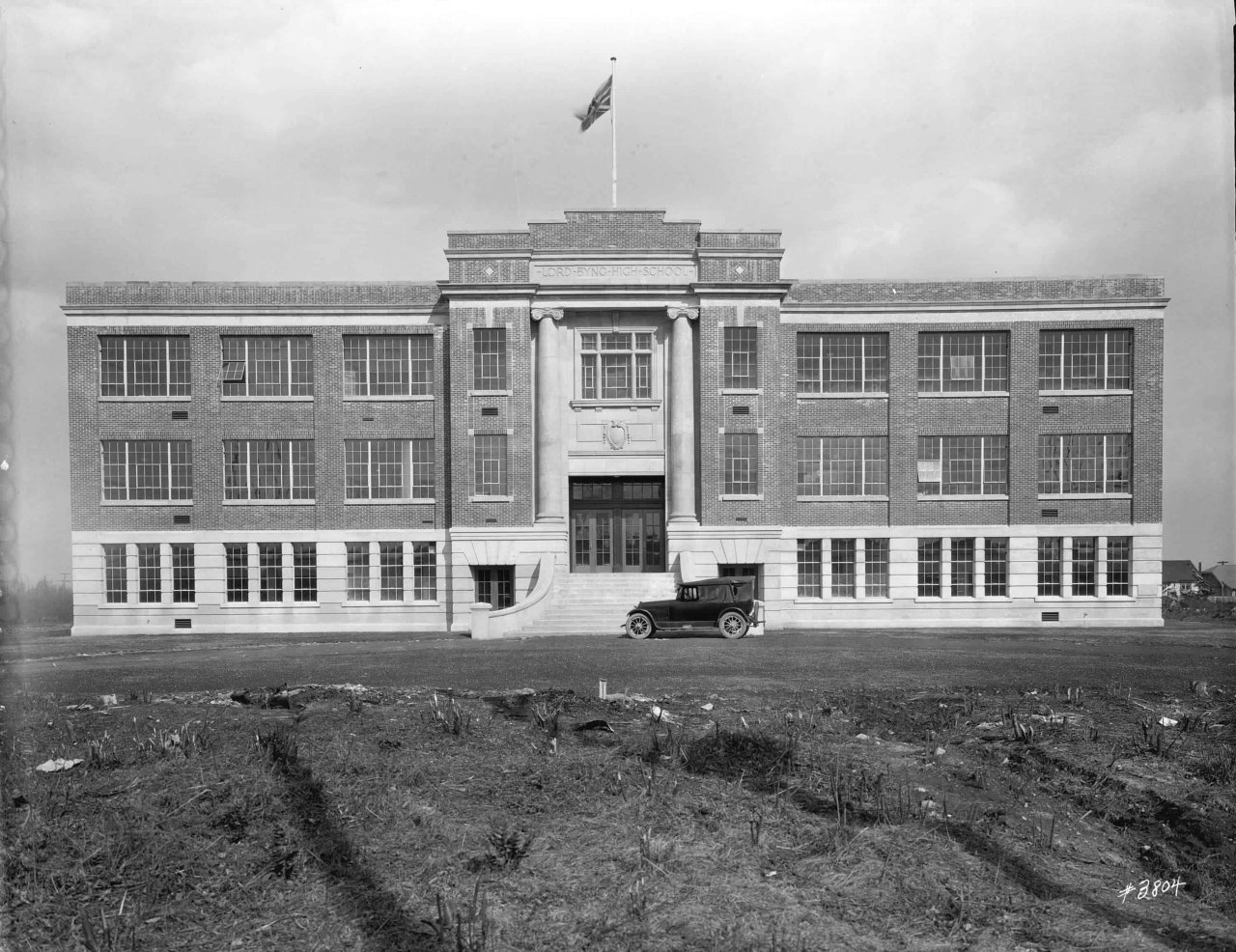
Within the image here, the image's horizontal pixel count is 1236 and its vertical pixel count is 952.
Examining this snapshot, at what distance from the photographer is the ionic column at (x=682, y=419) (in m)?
33.6

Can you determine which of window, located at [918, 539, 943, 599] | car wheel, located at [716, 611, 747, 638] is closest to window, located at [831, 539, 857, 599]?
window, located at [918, 539, 943, 599]

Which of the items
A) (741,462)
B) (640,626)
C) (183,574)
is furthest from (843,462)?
(183,574)

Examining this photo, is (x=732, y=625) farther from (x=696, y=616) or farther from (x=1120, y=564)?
(x=1120, y=564)

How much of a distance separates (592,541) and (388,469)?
792 centimetres

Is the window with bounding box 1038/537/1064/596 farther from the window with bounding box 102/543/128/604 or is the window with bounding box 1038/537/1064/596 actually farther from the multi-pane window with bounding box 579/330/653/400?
the window with bounding box 102/543/128/604

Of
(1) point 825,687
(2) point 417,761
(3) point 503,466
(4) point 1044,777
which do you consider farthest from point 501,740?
(3) point 503,466

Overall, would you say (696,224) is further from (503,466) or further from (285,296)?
(285,296)

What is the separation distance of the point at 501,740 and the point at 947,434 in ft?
93.2

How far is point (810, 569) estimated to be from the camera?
3478cm

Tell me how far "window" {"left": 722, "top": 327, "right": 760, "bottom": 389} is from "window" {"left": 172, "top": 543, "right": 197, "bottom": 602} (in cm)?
2049

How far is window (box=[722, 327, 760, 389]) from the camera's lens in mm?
33719

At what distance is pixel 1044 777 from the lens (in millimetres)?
9156

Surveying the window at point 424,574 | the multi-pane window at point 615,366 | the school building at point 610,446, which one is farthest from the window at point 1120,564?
the window at point 424,574

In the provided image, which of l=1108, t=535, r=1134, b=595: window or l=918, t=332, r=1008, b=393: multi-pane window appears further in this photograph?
l=918, t=332, r=1008, b=393: multi-pane window
